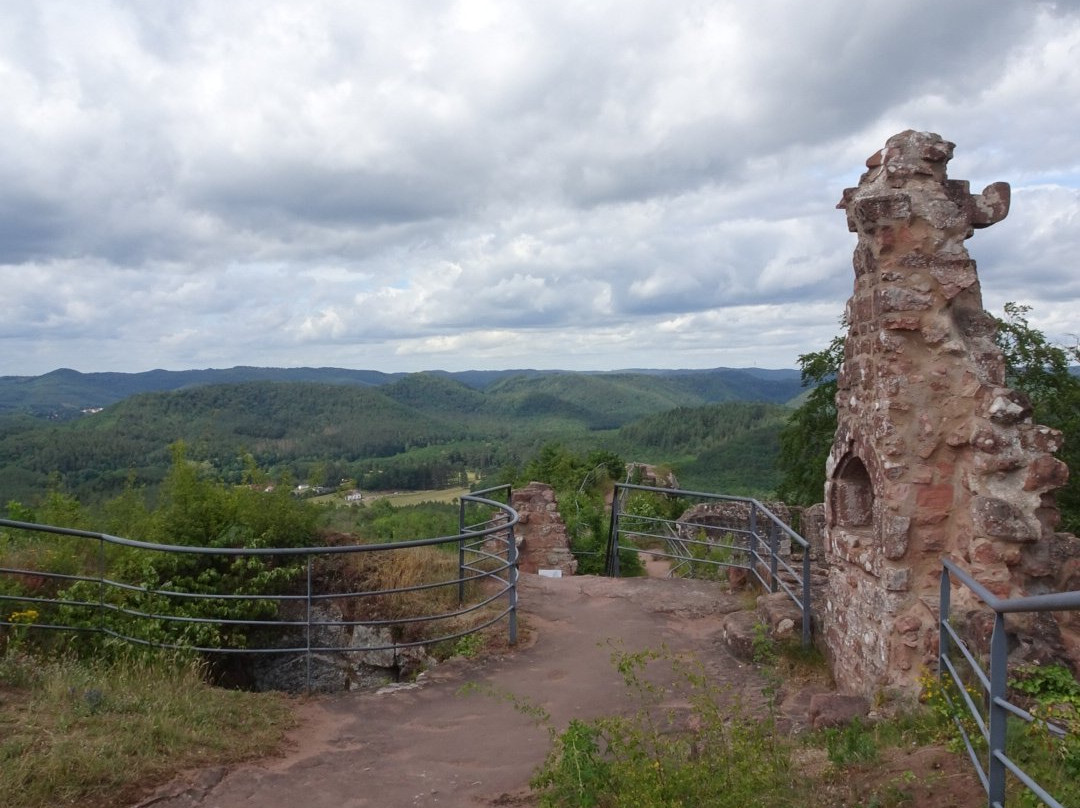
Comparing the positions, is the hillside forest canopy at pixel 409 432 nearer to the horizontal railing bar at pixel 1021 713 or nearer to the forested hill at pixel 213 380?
the forested hill at pixel 213 380

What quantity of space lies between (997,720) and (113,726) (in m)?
4.73

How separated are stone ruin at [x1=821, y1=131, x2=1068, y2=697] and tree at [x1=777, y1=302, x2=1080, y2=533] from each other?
48.0 feet

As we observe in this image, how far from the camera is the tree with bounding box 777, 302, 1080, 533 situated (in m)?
19.8

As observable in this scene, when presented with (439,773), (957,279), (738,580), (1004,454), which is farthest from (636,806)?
(738,580)

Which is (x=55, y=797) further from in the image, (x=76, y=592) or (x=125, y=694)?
(x=76, y=592)

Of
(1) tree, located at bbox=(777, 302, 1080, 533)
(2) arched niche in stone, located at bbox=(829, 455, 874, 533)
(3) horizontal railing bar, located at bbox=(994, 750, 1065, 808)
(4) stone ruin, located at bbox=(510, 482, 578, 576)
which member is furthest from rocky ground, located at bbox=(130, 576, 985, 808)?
(1) tree, located at bbox=(777, 302, 1080, 533)

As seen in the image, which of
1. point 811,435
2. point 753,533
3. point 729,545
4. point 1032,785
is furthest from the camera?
point 811,435

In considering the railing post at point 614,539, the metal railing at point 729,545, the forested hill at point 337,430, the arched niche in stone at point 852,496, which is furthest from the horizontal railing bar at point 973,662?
the forested hill at point 337,430

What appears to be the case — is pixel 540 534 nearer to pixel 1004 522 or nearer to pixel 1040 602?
pixel 1004 522

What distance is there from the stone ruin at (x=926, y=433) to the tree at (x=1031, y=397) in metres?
14.6

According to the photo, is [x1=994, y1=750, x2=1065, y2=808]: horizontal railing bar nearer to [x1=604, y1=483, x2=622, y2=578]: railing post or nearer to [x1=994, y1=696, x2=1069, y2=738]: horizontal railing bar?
[x1=994, y1=696, x2=1069, y2=738]: horizontal railing bar

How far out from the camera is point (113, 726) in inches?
196

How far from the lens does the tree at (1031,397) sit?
19.8 meters

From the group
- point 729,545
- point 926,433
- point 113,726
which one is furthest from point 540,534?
point 113,726
